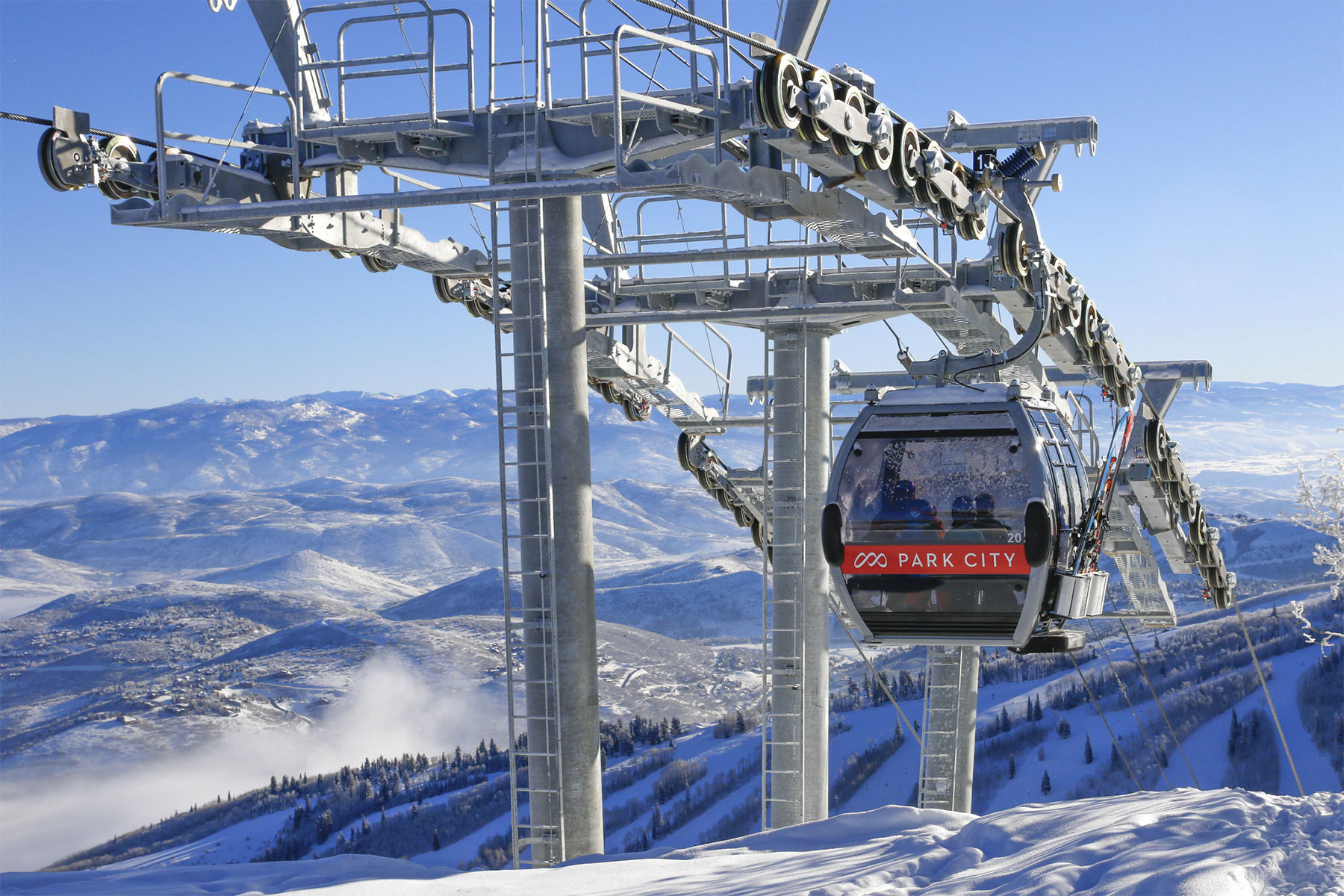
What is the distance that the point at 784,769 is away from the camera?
18125mm

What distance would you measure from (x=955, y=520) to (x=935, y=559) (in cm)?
35

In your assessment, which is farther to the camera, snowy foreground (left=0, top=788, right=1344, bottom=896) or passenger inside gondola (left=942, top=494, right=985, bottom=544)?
passenger inside gondola (left=942, top=494, right=985, bottom=544)

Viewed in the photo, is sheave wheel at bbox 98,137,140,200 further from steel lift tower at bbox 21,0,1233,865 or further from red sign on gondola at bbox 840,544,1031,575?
red sign on gondola at bbox 840,544,1031,575

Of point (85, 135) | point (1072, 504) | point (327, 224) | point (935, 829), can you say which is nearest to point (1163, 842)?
point (935, 829)

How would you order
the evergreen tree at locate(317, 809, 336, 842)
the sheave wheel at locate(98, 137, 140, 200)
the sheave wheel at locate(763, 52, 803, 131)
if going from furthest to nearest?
1. the evergreen tree at locate(317, 809, 336, 842)
2. the sheave wheel at locate(98, 137, 140, 200)
3. the sheave wheel at locate(763, 52, 803, 131)

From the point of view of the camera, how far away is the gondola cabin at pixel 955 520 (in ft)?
34.6

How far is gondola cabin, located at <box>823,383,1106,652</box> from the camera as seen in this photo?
1053cm

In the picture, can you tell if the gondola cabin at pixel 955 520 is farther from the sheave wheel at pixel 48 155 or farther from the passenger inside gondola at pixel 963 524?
the sheave wheel at pixel 48 155

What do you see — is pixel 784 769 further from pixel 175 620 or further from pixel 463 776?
pixel 175 620

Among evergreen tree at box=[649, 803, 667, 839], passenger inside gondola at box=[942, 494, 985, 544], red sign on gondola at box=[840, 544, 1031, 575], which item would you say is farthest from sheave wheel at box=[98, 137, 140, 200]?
evergreen tree at box=[649, 803, 667, 839]

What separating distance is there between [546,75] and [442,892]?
23.4ft

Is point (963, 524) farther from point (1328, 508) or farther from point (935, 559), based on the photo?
point (1328, 508)

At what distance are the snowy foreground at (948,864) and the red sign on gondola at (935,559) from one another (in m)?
1.83

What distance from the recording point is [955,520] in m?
10.7
